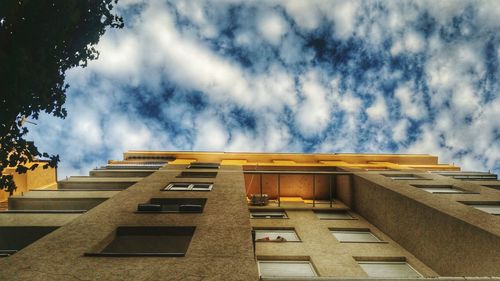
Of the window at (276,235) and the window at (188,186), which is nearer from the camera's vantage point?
Answer: the window at (276,235)

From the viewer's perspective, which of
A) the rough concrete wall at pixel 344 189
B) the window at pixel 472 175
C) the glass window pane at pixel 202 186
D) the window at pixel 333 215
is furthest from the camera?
the rough concrete wall at pixel 344 189

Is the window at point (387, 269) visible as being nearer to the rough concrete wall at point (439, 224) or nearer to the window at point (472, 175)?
the rough concrete wall at point (439, 224)

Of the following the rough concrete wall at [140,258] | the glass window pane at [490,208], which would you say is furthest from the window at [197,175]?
the glass window pane at [490,208]

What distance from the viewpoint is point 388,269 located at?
11992 mm

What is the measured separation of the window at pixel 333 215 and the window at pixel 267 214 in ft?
7.03

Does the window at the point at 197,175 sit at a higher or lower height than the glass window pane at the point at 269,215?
higher

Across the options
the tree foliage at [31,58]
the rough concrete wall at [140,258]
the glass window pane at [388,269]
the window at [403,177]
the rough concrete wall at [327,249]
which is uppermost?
the tree foliage at [31,58]

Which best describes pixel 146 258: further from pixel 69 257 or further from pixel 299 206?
pixel 299 206

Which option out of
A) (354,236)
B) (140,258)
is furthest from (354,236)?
(140,258)

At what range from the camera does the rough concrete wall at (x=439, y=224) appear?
30.0 ft

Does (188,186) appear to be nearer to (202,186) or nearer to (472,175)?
(202,186)

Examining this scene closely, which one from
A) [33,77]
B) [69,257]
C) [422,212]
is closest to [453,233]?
[422,212]

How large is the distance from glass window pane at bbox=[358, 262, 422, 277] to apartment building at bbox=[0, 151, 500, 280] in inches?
1.8

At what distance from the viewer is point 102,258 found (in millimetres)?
6762
